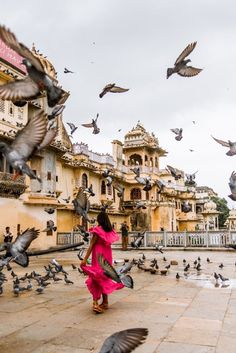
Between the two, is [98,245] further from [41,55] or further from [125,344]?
[41,55]

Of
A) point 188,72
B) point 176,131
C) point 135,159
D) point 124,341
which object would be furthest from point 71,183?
point 124,341

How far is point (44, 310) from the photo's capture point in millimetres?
6031

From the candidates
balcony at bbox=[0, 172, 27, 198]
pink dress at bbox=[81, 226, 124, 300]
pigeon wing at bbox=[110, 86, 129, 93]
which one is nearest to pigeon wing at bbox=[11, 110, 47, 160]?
pink dress at bbox=[81, 226, 124, 300]

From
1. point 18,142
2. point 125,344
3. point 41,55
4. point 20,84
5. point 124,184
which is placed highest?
point 41,55

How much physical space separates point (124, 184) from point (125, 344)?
145 feet

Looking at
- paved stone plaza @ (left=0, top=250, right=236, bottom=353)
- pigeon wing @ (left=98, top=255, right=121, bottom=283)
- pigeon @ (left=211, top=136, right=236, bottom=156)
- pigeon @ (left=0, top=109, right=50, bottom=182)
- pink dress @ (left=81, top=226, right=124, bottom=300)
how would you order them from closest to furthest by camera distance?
paved stone plaza @ (left=0, top=250, right=236, bottom=353), pigeon @ (left=0, top=109, right=50, bottom=182), pigeon wing @ (left=98, top=255, right=121, bottom=283), pink dress @ (left=81, top=226, right=124, bottom=300), pigeon @ (left=211, top=136, right=236, bottom=156)

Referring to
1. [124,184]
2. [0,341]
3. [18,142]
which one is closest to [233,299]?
[0,341]

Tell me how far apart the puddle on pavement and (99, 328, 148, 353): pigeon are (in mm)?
5808

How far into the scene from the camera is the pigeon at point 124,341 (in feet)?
9.68

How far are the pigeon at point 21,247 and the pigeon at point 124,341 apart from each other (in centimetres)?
365

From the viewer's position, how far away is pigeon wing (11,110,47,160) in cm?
480

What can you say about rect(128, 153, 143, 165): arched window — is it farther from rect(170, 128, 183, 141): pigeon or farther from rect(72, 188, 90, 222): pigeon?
rect(72, 188, 90, 222): pigeon

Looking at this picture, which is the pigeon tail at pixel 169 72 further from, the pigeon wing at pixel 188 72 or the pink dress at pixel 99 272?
the pink dress at pixel 99 272

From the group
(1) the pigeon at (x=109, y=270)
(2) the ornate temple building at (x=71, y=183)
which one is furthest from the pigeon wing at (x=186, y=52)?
(1) the pigeon at (x=109, y=270)
